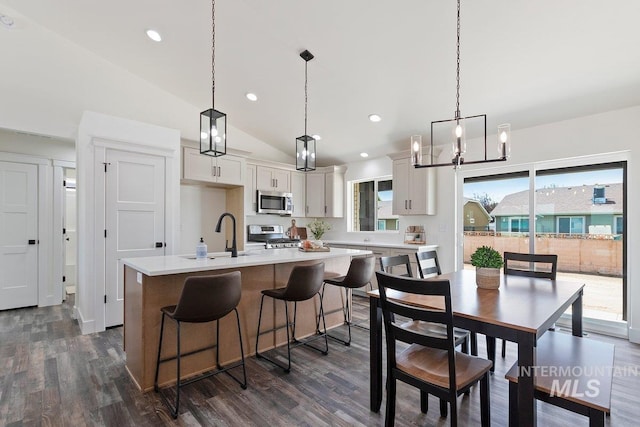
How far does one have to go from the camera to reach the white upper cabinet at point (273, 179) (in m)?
5.56

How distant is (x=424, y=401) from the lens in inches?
83.3

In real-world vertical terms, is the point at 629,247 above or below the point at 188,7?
below

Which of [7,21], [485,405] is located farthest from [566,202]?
[7,21]

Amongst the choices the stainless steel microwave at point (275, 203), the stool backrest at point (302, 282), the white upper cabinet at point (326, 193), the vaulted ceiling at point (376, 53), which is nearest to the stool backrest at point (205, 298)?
the stool backrest at point (302, 282)

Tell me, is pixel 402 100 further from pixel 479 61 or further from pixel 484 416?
pixel 484 416

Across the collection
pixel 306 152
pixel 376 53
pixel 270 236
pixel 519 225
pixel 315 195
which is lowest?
pixel 270 236

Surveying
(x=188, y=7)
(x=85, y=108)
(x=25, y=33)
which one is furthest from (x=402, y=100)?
(x=25, y=33)

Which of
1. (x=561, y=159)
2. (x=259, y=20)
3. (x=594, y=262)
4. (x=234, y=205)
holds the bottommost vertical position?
(x=594, y=262)

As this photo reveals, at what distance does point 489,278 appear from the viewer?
2.30m

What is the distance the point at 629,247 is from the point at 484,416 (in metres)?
2.96

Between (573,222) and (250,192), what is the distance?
15.0 feet

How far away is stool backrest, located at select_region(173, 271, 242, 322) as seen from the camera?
2092 millimetres

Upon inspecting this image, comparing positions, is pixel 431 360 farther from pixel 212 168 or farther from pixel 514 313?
pixel 212 168

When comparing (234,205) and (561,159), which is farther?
(234,205)
